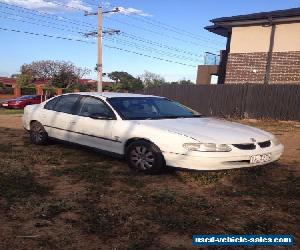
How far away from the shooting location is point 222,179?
5.84 m

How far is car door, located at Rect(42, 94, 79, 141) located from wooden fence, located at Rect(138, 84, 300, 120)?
1116cm

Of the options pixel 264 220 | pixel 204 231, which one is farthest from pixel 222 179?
pixel 204 231

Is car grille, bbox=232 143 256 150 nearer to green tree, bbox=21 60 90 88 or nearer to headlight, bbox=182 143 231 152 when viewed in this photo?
headlight, bbox=182 143 231 152

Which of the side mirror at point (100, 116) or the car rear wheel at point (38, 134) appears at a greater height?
the side mirror at point (100, 116)

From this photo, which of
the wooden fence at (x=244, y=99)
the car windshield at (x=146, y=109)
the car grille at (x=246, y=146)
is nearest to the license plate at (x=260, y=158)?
the car grille at (x=246, y=146)

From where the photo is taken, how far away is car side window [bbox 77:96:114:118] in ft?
22.1

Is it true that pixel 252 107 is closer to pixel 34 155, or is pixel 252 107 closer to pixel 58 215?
pixel 34 155

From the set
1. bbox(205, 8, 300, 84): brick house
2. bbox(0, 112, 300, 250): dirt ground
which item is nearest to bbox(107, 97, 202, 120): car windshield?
bbox(0, 112, 300, 250): dirt ground

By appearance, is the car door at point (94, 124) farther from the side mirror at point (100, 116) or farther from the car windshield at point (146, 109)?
the car windshield at point (146, 109)

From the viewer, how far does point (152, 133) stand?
5.85m

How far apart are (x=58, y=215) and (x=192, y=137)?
221 cm

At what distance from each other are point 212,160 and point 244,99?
12938 millimetres

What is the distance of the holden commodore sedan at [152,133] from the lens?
214 inches

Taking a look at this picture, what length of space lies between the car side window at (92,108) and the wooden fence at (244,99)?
36.7ft
